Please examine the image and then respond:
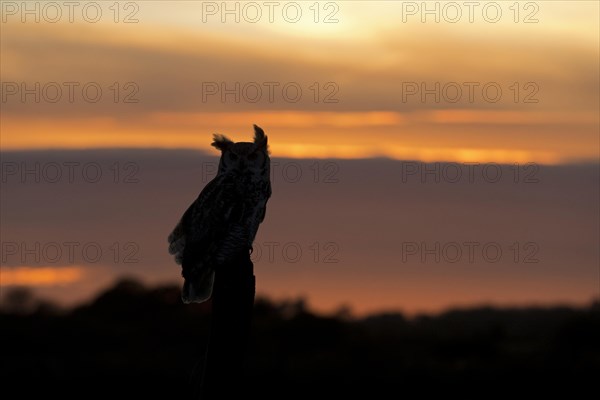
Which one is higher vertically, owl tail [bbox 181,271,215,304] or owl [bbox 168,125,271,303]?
owl [bbox 168,125,271,303]

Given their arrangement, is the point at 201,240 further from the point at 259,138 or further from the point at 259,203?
the point at 259,138

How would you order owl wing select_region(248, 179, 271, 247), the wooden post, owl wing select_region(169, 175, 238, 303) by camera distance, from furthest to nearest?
owl wing select_region(248, 179, 271, 247) < owl wing select_region(169, 175, 238, 303) < the wooden post

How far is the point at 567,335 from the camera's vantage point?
2736 centimetres

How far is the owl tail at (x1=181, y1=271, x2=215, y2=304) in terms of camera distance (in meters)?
9.43

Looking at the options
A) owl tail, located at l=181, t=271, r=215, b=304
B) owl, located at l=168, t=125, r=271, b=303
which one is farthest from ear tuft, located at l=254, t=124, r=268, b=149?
owl tail, located at l=181, t=271, r=215, b=304

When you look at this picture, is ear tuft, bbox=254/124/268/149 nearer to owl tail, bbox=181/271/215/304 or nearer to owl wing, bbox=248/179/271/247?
owl wing, bbox=248/179/271/247

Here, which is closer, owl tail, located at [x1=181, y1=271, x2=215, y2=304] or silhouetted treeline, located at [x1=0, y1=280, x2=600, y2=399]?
owl tail, located at [x1=181, y1=271, x2=215, y2=304]

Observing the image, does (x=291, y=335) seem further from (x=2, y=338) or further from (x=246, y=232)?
(x=246, y=232)

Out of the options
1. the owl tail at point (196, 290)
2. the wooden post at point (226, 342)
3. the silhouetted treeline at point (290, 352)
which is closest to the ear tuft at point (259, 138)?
the owl tail at point (196, 290)

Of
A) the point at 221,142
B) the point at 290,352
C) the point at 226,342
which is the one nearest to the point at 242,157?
the point at 221,142

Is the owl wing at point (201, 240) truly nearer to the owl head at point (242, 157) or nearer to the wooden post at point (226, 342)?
the owl head at point (242, 157)

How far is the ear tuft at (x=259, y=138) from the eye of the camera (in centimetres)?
1090

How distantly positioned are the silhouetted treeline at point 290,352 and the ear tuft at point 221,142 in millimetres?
9201

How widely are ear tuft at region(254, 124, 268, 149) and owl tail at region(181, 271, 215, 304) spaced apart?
5.84 ft
